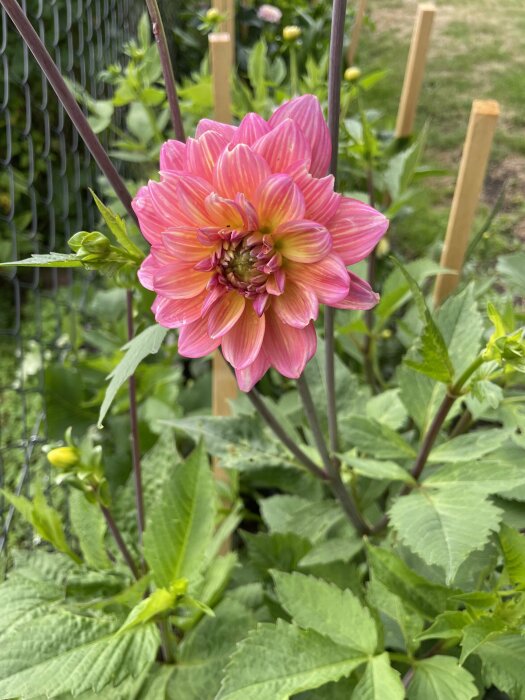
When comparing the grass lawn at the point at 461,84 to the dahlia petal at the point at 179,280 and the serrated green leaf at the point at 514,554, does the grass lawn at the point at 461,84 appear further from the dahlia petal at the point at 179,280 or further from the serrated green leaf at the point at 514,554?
the dahlia petal at the point at 179,280

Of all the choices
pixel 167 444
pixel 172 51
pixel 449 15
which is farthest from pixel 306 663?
pixel 449 15

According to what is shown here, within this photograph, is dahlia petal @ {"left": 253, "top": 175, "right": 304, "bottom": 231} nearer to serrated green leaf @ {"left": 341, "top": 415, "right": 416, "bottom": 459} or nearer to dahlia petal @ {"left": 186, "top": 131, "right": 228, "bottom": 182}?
dahlia petal @ {"left": 186, "top": 131, "right": 228, "bottom": 182}

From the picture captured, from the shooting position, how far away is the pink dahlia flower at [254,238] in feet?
1.62

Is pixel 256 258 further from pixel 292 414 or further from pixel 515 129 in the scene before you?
pixel 515 129

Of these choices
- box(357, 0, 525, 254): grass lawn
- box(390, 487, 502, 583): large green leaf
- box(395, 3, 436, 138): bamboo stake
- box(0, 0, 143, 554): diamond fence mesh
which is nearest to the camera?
box(390, 487, 502, 583): large green leaf

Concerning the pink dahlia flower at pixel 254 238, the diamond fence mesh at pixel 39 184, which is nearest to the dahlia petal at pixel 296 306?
the pink dahlia flower at pixel 254 238

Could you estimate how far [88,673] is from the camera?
714mm

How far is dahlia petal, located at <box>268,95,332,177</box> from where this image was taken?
1.65 feet

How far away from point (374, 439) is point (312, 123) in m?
0.44

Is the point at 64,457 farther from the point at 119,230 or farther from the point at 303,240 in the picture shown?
the point at 303,240

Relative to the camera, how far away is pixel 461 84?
3348 millimetres

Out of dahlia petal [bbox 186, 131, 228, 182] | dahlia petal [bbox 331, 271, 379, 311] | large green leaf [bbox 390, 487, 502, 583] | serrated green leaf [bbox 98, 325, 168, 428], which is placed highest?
dahlia petal [bbox 186, 131, 228, 182]

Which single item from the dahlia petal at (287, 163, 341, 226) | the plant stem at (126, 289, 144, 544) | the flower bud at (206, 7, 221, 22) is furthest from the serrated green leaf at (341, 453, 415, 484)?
the flower bud at (206, 7, 221, 22)

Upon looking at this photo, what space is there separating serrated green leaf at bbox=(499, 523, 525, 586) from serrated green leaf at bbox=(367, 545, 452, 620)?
3.2 inches
